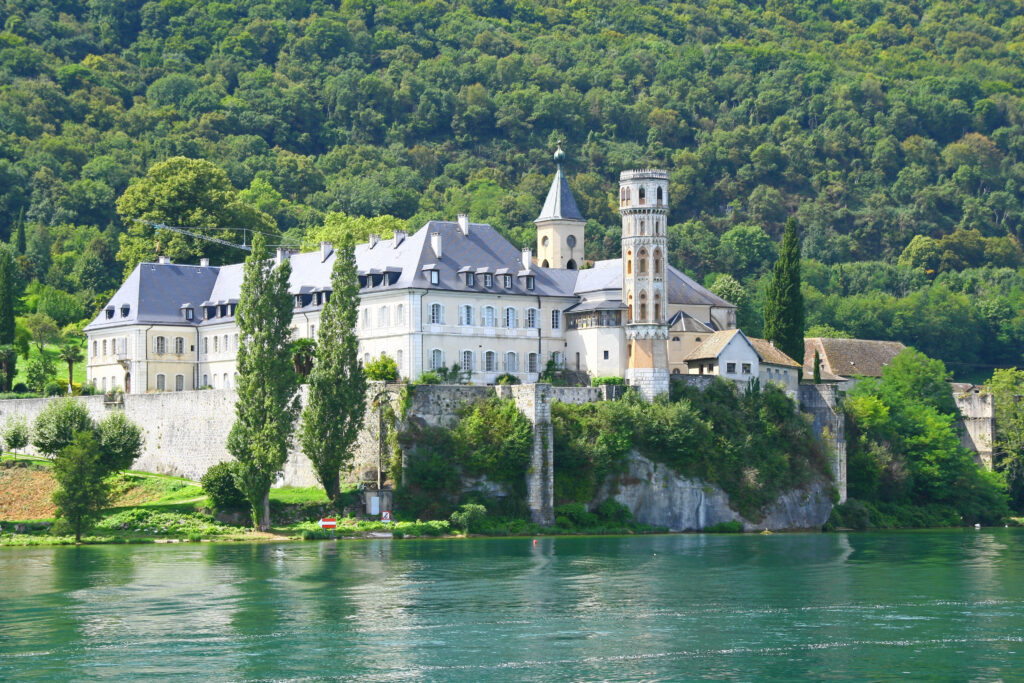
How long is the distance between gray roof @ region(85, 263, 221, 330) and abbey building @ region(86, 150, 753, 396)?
0.09 meters

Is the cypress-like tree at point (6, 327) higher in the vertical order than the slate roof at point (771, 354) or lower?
higher

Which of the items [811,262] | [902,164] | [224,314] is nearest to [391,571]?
[224,314]

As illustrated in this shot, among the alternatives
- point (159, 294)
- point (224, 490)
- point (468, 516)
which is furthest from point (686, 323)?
point (159, 294)

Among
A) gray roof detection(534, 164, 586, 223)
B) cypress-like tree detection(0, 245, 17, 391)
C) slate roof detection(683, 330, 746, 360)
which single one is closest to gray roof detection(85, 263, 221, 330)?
cypress-like tree detection(0, 245, 17, 391)

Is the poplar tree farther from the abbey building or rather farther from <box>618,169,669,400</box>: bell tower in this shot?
<box>618,169,669,400</box>: bell tower

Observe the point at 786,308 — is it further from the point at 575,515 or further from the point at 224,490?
the point at 224,490

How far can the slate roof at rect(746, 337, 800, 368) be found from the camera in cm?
8825

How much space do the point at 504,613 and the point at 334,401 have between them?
82.7 ft

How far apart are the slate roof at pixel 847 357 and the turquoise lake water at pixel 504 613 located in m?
31.2

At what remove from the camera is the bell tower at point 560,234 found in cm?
9681

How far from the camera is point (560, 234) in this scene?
97062mm

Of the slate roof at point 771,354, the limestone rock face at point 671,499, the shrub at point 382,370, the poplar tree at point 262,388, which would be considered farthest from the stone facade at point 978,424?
the poplar tree at point 262,388

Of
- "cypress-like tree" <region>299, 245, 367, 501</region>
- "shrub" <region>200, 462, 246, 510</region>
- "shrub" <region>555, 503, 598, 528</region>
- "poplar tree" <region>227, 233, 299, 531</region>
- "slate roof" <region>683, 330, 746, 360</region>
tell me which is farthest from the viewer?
"slate roof" <region>683, 330, 746, 360</region>

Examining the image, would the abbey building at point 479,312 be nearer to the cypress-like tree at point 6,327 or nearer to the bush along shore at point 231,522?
the cypress-like tree at point 6,327
